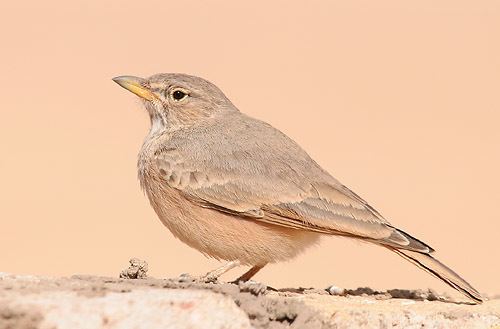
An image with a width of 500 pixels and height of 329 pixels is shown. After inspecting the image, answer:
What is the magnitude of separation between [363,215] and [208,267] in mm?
6414

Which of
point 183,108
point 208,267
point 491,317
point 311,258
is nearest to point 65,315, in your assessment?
point 491,317

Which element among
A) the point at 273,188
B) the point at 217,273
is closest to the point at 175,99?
the point at 273,188

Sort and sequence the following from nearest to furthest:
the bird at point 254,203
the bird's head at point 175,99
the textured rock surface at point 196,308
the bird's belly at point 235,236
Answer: the textured rock surface at point 196,308 → the bird at point 254,203 → the bird's belly at point 235,236 → the bird's head at point 175,99

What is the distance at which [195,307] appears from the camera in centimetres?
580

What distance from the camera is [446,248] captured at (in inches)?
589

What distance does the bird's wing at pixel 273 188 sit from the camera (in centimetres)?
796

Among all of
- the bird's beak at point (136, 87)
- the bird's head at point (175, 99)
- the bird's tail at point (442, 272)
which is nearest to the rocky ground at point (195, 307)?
the bird's tail at point (442, 272)

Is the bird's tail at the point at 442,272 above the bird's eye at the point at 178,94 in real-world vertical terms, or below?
below

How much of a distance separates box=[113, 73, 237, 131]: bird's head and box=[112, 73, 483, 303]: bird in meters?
0.57

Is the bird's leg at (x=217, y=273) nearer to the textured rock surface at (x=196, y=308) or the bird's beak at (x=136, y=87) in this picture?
the textured rock surface at (x=196, y=308)

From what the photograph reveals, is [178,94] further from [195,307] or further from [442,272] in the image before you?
[195,307]

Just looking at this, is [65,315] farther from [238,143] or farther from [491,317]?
[238,143]

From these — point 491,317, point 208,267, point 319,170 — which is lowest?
point 208,267

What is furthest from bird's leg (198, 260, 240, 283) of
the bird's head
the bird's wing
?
the bird's head
